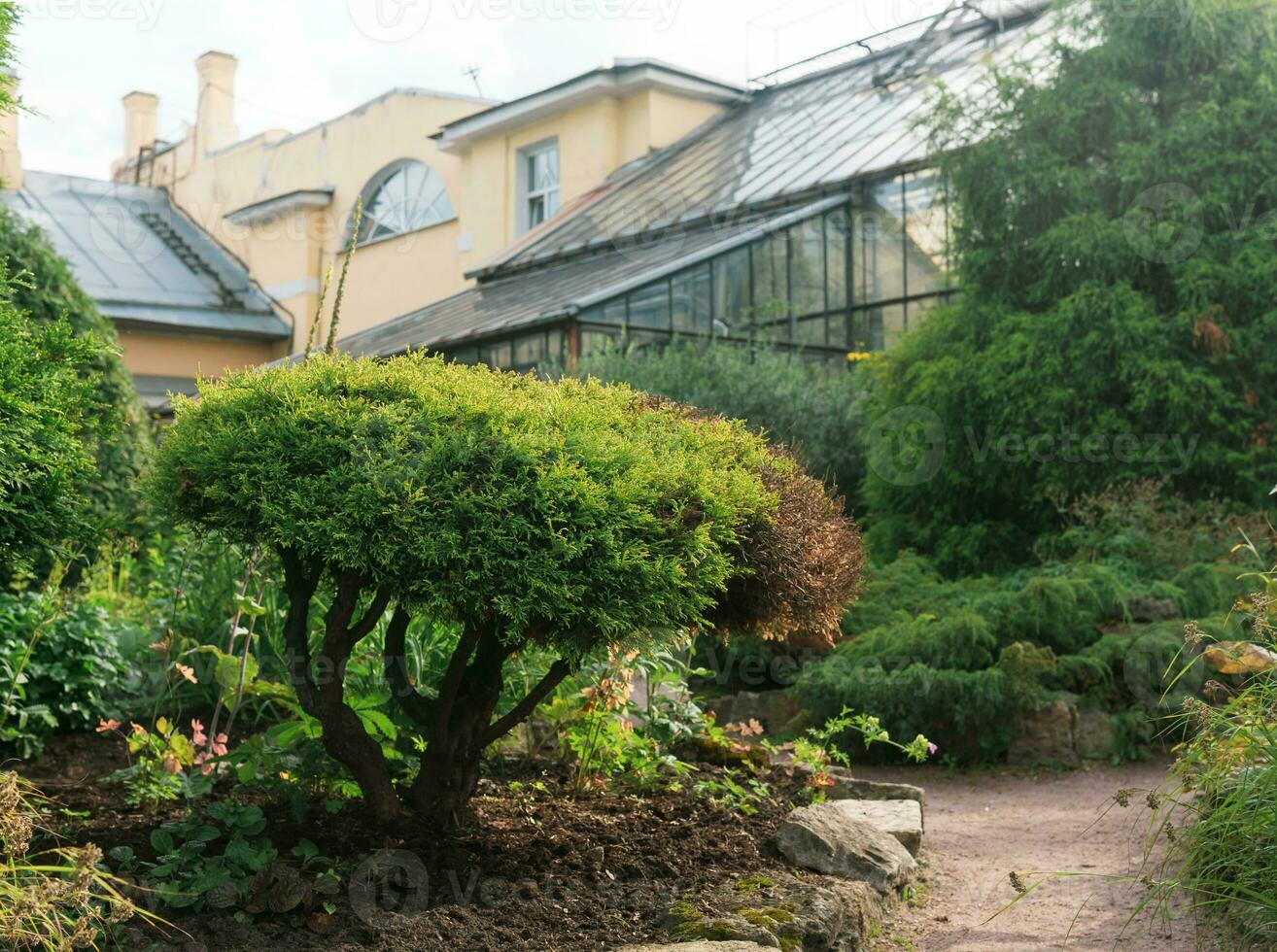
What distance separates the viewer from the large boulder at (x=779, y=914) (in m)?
3.59

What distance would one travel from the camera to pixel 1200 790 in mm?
4582

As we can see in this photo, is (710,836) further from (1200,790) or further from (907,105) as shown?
(907,105)

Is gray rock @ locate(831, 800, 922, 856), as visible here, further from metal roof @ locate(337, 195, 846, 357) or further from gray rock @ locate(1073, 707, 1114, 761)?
metal roof @ locate(337, 195, 846, 357)

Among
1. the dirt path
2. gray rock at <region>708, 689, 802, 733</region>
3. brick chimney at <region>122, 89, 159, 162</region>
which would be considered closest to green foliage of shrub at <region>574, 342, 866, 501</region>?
gray rock at <region>708, 689, 802, 733</region>

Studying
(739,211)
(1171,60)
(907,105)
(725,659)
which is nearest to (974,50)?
(907,105)

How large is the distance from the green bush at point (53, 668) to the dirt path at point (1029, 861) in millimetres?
3637

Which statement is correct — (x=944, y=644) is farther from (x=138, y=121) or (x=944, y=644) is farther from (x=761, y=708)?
(x=138, y=121)

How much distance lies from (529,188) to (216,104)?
11.2m

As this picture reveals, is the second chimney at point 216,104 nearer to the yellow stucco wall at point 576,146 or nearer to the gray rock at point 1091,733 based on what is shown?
the yellow stucco wall at point 576,146

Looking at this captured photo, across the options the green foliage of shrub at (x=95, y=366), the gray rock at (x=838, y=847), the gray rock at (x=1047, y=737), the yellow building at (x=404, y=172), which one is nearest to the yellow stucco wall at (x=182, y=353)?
the yellow building at (x=404, y=172)

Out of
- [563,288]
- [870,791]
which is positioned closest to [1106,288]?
[870,791]

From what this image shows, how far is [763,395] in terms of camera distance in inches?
480

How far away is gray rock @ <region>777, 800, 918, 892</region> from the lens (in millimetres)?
4422

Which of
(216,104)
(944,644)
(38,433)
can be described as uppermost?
(216,104)
